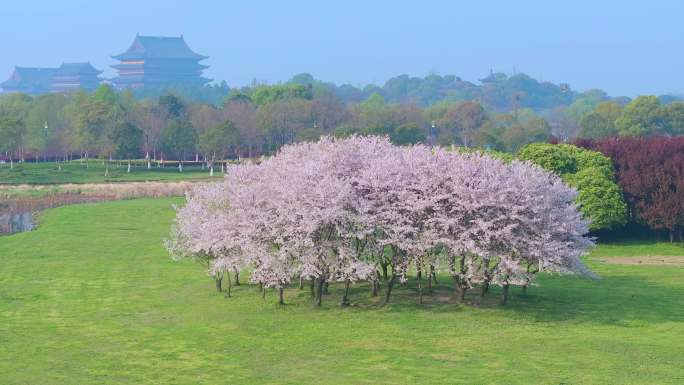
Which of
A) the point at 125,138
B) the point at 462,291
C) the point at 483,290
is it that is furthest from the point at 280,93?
the point at 462,291

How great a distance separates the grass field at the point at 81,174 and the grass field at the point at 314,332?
53.9 metres

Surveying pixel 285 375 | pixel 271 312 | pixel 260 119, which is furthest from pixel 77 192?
pixel 285 375

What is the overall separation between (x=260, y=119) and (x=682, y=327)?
330 feet

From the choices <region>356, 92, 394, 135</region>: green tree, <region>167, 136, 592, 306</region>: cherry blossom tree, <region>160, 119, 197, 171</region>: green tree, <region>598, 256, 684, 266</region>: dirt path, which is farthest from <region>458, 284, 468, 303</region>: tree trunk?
<region>160, 119, 197, 171</region>: green tree

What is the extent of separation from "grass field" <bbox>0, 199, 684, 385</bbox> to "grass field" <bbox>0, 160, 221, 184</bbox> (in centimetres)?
5388

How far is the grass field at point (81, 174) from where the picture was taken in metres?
104

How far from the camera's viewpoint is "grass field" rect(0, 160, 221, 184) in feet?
342

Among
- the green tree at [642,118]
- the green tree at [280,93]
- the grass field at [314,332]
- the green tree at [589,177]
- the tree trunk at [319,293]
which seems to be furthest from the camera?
the green tree at [280,93]

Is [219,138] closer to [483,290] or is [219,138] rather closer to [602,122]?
[602,122]

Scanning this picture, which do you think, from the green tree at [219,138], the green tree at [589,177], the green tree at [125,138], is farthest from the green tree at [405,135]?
the green tree at [589,177]

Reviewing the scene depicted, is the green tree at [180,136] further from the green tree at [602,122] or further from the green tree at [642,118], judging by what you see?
the green tree at [642,118]

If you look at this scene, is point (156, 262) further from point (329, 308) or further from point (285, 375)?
point (285, 375)

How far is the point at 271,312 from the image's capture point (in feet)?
131

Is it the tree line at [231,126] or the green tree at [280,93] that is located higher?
the green tree at [280,93]
